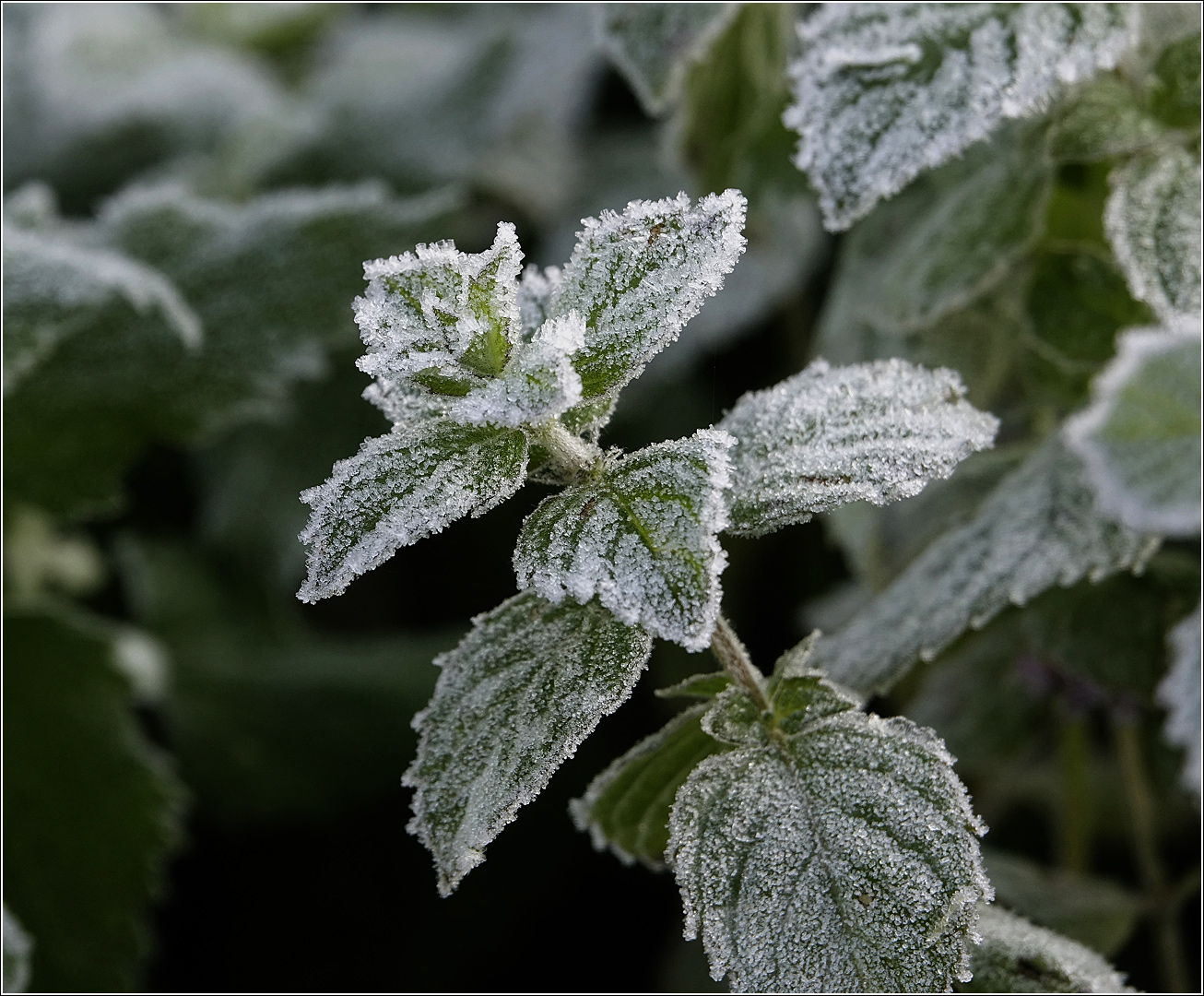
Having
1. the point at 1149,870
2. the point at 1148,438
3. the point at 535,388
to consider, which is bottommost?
the point at 1149,870

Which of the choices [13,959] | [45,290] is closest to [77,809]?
[13,959]

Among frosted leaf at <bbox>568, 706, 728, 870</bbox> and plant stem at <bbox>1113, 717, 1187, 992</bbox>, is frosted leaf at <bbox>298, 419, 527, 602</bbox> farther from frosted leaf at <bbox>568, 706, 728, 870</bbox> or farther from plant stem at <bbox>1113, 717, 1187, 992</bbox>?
plant stem at <bbox>1113, 717, 1187, 992</bbox>

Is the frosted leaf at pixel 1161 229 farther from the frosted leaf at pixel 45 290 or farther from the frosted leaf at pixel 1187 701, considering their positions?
the frosted leaf at pixel 45 290

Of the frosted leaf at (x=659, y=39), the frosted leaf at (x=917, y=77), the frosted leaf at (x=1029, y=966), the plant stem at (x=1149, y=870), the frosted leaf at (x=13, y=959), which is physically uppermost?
the frosted leaf at (x=659, y=39)

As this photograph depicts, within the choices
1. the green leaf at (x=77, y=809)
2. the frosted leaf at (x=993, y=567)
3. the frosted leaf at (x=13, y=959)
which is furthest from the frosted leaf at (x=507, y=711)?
the green leaf at (x=77, y=809)

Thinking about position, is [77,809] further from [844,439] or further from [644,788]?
[844,439]

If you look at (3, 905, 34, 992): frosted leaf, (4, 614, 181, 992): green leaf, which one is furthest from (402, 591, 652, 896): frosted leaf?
(4, 614, 181, 992): green leaf
